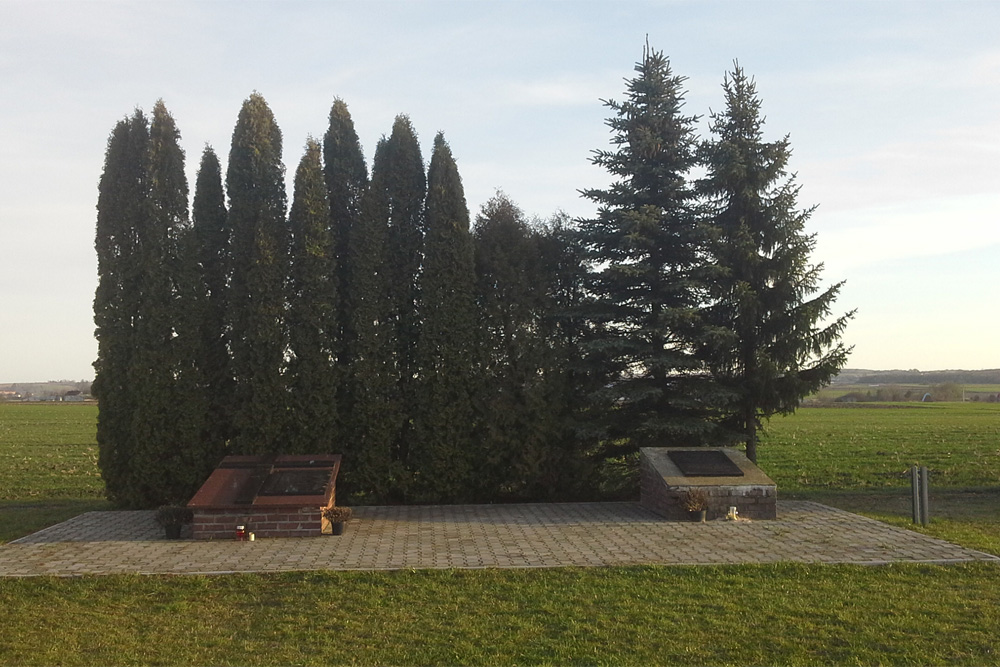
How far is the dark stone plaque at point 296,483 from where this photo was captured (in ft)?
32.9

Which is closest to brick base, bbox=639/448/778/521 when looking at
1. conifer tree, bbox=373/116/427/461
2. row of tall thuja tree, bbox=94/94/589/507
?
row of tall thuja tree, bbox=94/94/589/507

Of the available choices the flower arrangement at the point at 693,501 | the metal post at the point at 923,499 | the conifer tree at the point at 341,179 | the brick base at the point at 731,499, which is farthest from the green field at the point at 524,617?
the conifer tree at the point at 341,179

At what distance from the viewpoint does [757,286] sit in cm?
1284

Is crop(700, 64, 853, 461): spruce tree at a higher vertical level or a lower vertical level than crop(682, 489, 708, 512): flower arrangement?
higher

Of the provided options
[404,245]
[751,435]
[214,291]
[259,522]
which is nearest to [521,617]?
[259,522]

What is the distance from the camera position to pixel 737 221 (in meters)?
13.0

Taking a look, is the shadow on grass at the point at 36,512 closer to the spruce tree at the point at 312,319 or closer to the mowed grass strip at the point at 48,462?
the mowed grass strip at the point at 48,462

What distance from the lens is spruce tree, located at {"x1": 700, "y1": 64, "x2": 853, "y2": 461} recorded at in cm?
1238

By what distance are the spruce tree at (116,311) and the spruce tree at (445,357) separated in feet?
14.7

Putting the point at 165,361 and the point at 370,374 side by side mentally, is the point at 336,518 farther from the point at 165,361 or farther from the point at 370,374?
the point at 165,361

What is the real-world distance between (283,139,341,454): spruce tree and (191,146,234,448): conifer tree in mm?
1136

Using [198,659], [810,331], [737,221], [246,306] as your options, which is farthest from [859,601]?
[246,306]

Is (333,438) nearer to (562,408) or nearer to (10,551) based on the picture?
(562,408)

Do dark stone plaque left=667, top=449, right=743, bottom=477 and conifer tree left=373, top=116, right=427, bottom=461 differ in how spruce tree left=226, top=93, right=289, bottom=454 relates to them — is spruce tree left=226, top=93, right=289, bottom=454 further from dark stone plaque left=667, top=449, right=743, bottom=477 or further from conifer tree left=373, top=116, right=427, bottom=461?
dark stone plaque left=667, top=449, right=743, bottom=477
